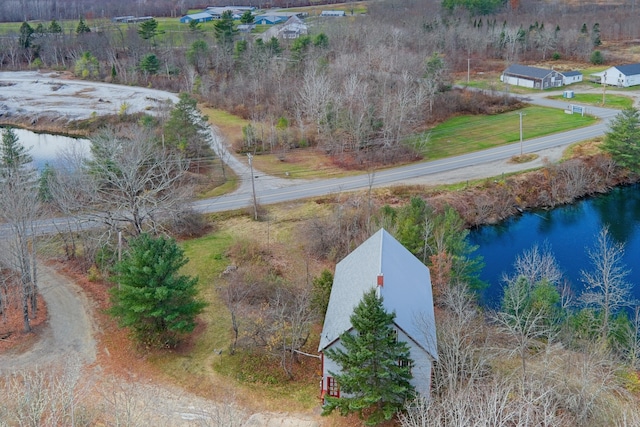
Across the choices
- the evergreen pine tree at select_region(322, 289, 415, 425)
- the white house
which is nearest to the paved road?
the evergreen pine tree at select_region(322, 289, 415, 425)

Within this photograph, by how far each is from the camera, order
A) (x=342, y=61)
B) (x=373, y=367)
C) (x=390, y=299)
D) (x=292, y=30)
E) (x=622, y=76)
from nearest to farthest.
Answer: (x=373, y=367), (x=390, y=299), (x=342, y=61), (x=622, y=76), (x=292, y=30)

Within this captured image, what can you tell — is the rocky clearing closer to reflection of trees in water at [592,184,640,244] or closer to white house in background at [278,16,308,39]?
reflection of trees in water at [592,184,640,244]

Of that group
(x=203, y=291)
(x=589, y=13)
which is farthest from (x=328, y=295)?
(x=589, y=13)

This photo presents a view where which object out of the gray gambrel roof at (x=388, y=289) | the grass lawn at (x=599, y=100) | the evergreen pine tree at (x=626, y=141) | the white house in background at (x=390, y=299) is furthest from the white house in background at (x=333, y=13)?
the white house in background at (x=390, y=299)

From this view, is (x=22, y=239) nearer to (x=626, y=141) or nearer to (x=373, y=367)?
(x=373, y=367)

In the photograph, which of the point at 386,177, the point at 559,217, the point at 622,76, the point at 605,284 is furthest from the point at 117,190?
the point at 622,76

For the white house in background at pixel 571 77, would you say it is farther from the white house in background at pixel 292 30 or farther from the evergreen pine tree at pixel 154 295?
the evergreen pine tree at pixel 154 295
